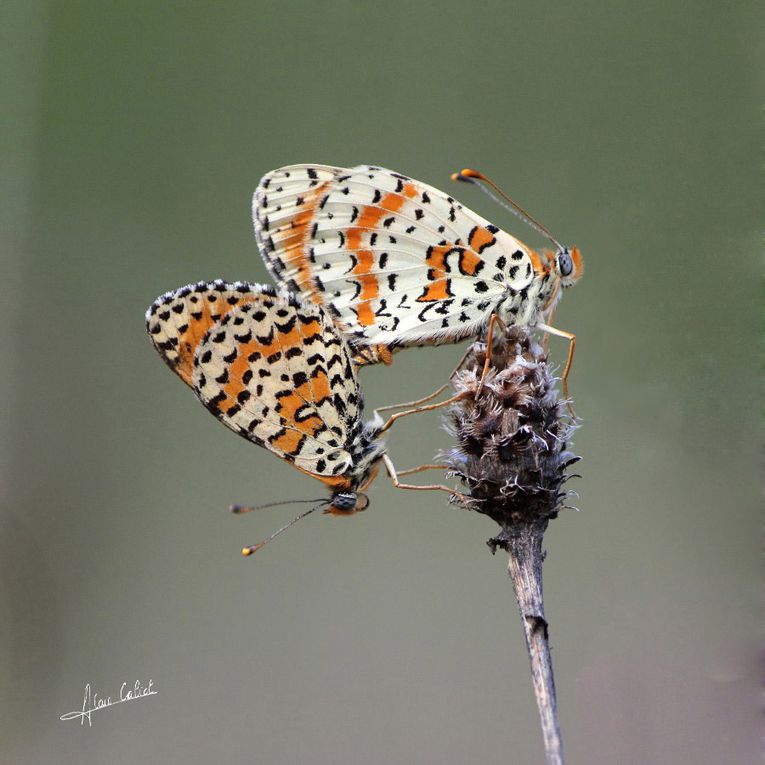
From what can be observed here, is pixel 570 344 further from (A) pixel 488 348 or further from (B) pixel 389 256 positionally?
(B) pixel 389 256

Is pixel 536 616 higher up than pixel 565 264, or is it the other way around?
pixel 565 264

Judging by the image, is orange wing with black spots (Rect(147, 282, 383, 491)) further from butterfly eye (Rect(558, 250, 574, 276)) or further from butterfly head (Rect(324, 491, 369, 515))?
butterfly eye (Rect(558, 250, 574, 276))

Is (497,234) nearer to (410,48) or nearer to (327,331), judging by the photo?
(327,331)
